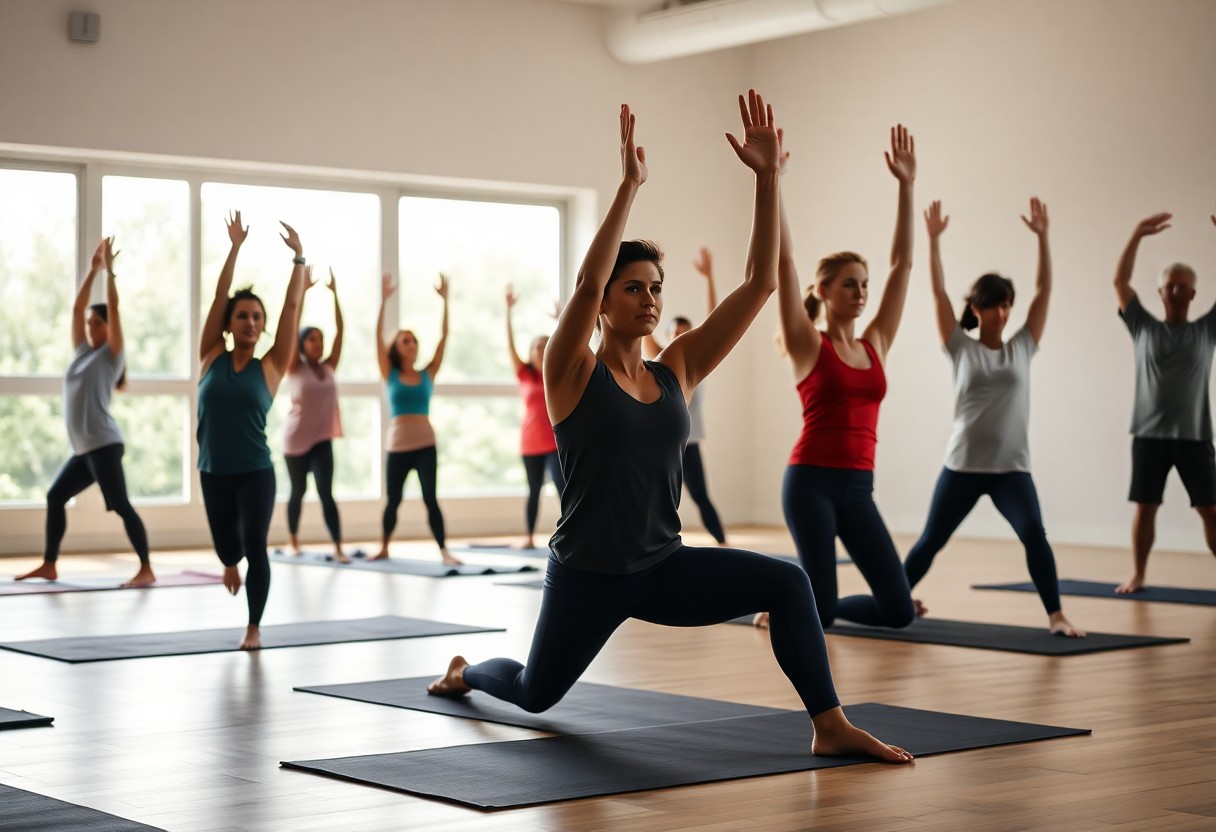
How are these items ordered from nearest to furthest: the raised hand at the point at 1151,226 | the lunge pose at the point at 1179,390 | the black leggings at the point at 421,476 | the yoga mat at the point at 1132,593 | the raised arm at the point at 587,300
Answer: the raised arm at the point at 587,300, the raised hand at the point at 1151,226, the yoga mat at the point at 1132,593, the lunge pose at the point at 1179,390, the black leggings at the point at 421,476

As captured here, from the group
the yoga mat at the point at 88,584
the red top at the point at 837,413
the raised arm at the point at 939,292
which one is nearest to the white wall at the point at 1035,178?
the raised arm at the point at 939,292

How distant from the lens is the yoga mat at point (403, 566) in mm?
8008

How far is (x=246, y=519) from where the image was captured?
204 inches

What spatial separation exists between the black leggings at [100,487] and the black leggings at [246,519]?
2242mm

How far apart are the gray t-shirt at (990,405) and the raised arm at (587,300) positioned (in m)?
2.67

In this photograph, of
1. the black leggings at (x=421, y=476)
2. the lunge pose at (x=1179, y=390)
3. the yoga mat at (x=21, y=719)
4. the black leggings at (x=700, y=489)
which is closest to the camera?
the yoga mat at (x=21, y=719)

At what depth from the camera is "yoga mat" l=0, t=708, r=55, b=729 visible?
12.3 ft

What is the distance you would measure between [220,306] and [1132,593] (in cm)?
409

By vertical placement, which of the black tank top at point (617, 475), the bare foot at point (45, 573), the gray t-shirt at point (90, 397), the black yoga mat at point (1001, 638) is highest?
the gray t-shirt at point (90, 397)

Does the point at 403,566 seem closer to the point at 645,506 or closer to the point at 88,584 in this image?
the point at 88,584

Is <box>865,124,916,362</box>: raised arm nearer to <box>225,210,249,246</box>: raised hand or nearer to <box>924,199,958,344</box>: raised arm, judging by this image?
<box>924,199,958,344</box>: raised arm

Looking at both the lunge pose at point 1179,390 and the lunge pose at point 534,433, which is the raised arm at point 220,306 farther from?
the lunge pose at point 534,433

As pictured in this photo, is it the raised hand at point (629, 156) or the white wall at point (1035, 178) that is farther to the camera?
the white wall at point (1035, 178)

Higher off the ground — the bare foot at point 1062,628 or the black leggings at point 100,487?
the black leggings at point 100,487
